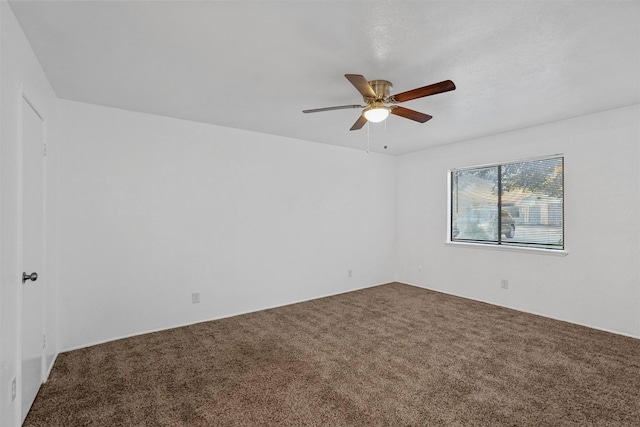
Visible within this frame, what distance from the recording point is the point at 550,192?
4.09 m

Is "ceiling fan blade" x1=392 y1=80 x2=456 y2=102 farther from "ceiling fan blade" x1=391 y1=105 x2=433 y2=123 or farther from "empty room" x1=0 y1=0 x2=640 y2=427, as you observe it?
"ceiling fan blade" x1=391 y1=105 x2=433 y2=123

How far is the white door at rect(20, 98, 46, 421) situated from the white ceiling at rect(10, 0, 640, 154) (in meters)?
0.59

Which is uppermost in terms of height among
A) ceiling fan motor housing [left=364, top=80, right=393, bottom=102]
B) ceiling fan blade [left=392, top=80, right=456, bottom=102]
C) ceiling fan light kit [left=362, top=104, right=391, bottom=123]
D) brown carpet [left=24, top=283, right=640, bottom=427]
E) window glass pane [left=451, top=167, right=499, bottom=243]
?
ceiling fan motor housing [left=364, top=80, right=393, bottom=102]

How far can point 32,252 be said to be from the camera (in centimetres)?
225

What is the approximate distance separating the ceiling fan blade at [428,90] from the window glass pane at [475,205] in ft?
9.87

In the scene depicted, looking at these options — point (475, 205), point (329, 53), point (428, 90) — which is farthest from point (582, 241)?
point (329, 53)

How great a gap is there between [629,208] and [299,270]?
394 centimetres

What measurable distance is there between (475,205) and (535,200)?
33.6 inches

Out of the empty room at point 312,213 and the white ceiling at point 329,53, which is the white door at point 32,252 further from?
the white ceiling at point 329,53

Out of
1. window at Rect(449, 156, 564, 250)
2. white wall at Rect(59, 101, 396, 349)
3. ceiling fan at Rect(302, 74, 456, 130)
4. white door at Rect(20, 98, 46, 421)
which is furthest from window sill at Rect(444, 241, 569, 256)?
white door at Rect(20, 98, 46, 421)

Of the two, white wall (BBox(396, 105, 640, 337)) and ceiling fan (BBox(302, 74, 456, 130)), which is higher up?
ceiling fan (BBox(302, 74, 456, 130))

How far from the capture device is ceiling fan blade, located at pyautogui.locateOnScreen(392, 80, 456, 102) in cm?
211

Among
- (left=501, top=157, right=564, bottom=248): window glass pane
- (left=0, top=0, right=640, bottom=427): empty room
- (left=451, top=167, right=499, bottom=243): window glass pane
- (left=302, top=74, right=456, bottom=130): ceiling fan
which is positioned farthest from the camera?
(left=451, top=167, right=499, bottom=243): window glass pane

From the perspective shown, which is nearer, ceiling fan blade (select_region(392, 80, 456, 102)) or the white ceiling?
the white ceiling
